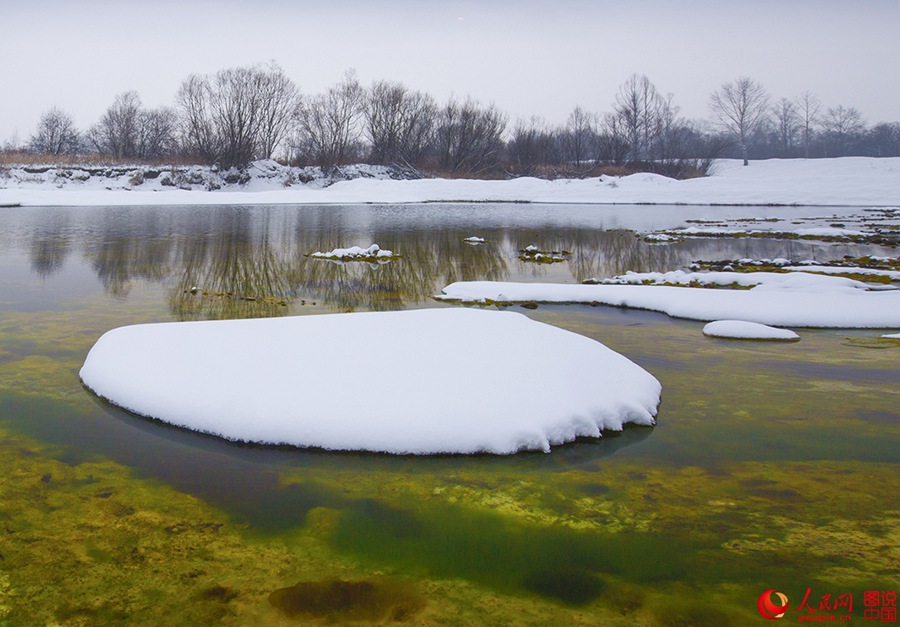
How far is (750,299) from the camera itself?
6.81 m

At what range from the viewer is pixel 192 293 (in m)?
7.26

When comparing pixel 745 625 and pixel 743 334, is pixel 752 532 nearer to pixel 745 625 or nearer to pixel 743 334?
pixel 745 625

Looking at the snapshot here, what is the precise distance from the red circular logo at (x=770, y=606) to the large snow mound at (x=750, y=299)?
448 cm

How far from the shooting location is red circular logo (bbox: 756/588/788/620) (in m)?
2.11

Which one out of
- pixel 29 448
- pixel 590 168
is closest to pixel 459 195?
pixel 590 168

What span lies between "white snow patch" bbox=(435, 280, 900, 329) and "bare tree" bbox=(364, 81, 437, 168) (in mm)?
39020

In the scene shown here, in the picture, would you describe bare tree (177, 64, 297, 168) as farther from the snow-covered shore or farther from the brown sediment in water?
the brown sediment in water

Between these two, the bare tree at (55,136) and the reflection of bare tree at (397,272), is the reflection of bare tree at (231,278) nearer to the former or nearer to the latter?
the reflection of bare tree at (397,272)

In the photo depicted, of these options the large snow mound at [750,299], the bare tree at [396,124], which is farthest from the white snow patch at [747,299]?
the bare tree at [396,124]

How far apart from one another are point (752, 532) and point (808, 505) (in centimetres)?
41

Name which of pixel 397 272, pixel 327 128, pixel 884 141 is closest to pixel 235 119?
pixel 327 128

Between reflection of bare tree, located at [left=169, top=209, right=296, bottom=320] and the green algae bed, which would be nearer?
the green algae bed

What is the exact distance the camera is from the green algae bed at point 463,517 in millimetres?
2141

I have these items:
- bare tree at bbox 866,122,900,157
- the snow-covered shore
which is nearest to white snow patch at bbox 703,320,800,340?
the snow-covered shore
